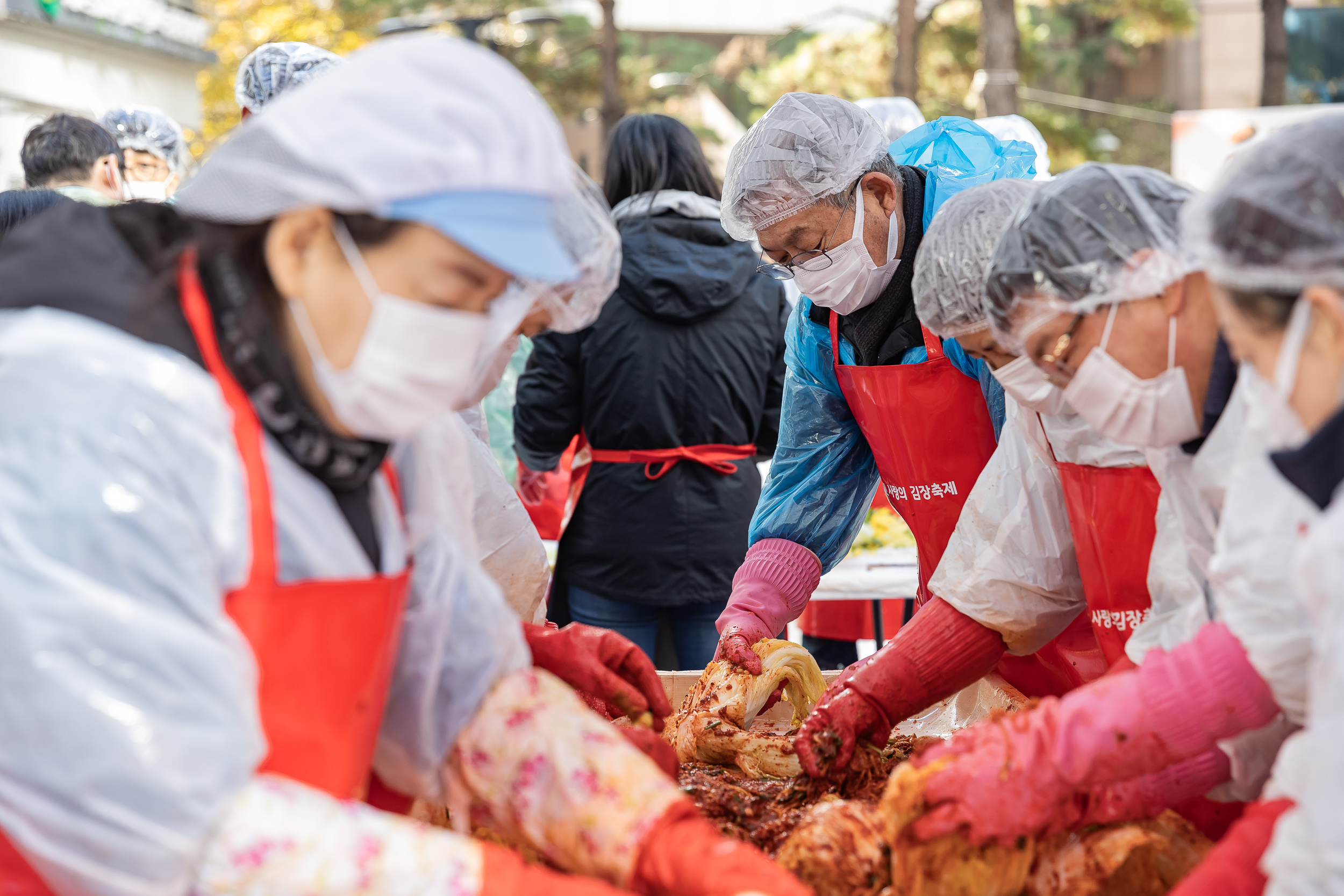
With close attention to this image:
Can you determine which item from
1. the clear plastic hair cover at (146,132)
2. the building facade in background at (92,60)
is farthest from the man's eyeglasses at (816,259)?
the building facade in background at (92,60)

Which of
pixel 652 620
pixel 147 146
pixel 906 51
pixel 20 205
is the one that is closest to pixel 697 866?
pixel 652 620

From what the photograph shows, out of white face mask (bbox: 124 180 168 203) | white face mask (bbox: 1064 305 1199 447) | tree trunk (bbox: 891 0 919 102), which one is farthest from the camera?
tree trunk (bbox: 891 0 919 102)

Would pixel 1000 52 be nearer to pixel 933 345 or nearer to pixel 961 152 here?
pixel 961 152

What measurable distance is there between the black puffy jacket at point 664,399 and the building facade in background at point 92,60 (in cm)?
642

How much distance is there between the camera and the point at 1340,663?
1306mm

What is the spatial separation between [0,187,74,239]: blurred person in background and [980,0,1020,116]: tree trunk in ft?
28.9

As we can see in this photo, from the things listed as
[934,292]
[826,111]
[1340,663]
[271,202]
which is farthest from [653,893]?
[826,111]

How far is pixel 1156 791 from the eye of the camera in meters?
2.00

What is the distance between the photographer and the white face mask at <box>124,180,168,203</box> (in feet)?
17.4

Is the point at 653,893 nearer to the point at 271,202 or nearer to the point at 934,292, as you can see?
the point at 271,202

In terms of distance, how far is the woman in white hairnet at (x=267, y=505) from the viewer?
125 cm

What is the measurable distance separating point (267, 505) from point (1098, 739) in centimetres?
126

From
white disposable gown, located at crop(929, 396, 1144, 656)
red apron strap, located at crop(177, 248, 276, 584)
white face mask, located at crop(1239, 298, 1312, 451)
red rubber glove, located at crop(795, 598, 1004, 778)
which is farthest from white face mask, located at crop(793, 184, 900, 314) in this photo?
red apron strap, located at crop(177, 248, 276, 584)

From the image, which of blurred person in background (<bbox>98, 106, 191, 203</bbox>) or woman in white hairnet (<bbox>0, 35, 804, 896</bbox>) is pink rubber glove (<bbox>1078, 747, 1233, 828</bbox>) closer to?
woman in white hairnet (<bbox>0, 35, 804, 896</bbox>)
